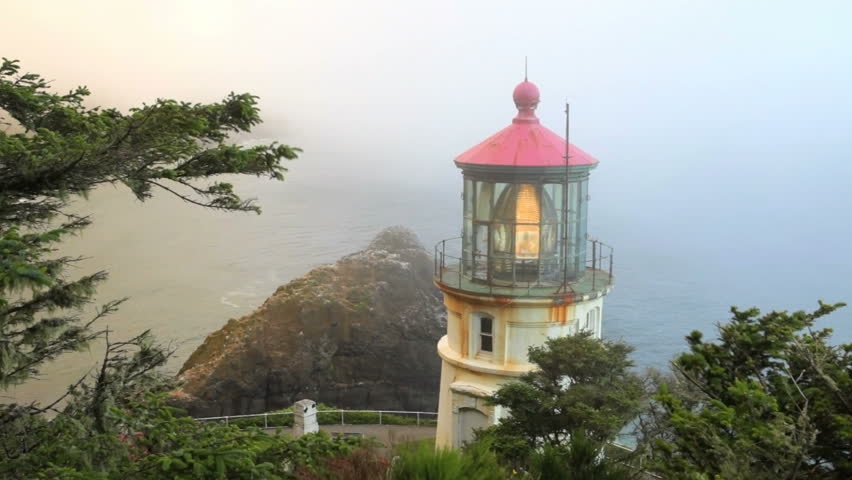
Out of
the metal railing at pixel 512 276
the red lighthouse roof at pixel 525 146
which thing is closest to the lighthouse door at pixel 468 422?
the metal railing at pixel 512 276

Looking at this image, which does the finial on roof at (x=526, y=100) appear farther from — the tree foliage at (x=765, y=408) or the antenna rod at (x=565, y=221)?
the tree foliage at (x=765, y=408)

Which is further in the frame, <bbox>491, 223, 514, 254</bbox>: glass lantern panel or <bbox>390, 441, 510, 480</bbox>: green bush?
<bbox>491, 223, 514, 254</bbox>: glass lantern panel

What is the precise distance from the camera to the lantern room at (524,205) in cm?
1011

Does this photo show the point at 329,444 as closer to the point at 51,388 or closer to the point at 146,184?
the point at 146,184

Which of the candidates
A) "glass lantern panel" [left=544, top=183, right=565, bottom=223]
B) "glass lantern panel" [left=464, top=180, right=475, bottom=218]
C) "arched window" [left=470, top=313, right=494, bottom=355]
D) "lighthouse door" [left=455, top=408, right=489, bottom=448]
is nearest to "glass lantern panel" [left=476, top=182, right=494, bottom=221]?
"glass lantern panel" [left=464, top=180, right=475, bottom=218]

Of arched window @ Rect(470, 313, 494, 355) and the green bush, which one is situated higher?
the green bush

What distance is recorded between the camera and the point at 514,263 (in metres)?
10.4

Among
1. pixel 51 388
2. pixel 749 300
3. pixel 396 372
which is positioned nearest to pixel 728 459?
pixel 396 372

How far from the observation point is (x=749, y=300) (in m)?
33.9

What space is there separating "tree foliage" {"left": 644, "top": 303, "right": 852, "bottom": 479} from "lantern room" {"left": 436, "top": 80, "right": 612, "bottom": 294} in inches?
207

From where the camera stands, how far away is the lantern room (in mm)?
10109

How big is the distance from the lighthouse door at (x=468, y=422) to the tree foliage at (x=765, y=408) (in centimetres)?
618

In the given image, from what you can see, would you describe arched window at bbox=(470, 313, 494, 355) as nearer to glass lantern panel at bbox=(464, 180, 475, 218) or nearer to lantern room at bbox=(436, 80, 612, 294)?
lantern room at bbox=(436, 80, 612, 294)

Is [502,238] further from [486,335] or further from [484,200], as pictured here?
[486,335]
